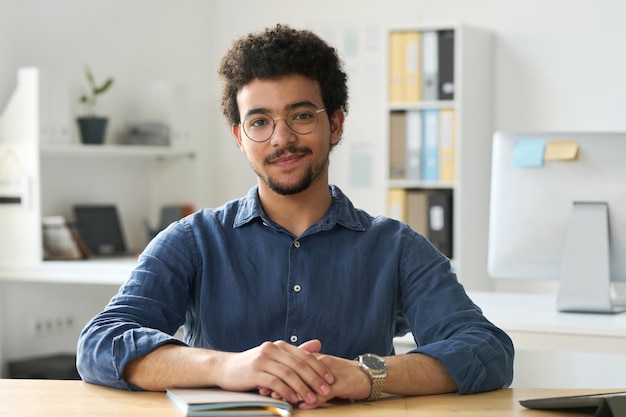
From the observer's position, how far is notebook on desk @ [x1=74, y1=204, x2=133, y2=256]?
457cm

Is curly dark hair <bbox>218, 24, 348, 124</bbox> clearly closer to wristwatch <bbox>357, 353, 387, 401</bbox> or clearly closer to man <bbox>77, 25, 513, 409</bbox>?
man <bbox>77, 25, 513, 409</bbox>

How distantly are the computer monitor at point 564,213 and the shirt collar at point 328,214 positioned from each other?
3.54 ft

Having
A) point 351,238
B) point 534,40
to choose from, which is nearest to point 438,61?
point 534,40

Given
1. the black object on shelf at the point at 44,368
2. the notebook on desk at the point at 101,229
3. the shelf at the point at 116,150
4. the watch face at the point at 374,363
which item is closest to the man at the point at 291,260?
the watch face at the point at 374,363

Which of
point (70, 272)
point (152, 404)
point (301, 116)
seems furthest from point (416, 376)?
point (70, 272)

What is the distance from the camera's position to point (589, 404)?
1.44 meters

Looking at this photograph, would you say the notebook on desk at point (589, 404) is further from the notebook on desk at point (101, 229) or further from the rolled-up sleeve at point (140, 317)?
the notebook on desk at point (101, 229)

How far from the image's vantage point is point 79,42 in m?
4.66

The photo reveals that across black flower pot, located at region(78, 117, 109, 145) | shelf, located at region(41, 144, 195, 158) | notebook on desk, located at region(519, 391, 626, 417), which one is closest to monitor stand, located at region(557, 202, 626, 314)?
notebook on desk, located at region(519, 391, 626, 417)

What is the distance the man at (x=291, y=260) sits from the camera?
1812 millimetres

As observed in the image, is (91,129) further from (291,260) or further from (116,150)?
(291,260)

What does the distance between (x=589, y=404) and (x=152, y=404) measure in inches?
26.9

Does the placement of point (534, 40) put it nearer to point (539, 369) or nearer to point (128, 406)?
point (539, 369)

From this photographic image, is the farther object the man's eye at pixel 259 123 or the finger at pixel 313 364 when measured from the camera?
the man's eye at pixel 259 123
